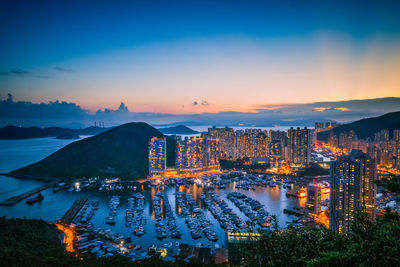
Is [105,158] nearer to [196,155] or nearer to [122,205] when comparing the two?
[196,155]

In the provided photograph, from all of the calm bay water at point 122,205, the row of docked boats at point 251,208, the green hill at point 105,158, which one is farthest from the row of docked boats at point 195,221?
the green hill at point 105,158

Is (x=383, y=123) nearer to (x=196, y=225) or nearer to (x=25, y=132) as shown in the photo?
(x=196, y=225)

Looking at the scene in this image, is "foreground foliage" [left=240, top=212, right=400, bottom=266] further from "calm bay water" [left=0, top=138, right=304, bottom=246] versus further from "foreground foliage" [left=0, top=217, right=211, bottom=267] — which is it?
"calm bay water" [left=0, top=138, right=304, bottom=246]

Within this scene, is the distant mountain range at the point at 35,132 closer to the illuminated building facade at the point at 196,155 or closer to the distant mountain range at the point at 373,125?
the illuminated building facade at the point at 196,155

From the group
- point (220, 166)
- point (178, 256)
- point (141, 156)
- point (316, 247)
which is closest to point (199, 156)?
point (220, 166)

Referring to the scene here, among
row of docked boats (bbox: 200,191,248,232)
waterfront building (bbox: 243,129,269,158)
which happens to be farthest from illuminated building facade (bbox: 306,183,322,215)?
waterfront building (bbox: 243,129,269,158)

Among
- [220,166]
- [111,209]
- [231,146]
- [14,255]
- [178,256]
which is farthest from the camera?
[231,146]

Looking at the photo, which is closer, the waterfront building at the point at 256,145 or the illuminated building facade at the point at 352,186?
the illuminated building facade at the point at 352,186
